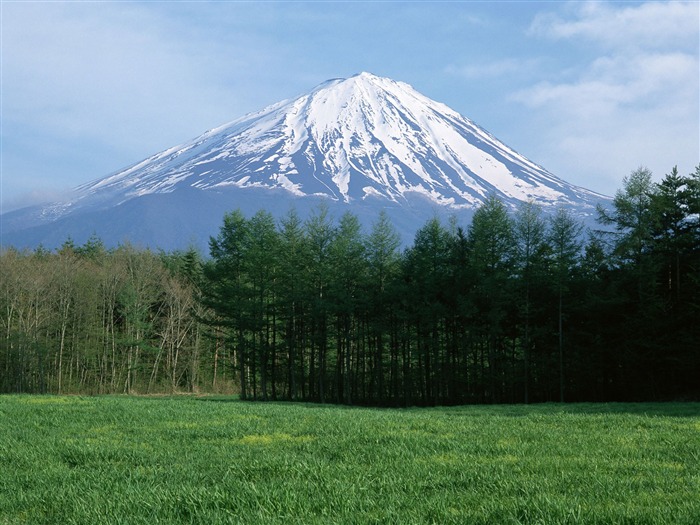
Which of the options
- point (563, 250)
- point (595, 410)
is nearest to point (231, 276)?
point (563, 250)

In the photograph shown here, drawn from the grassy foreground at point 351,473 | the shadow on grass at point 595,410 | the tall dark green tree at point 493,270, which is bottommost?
the shadow on grass at point 595,410

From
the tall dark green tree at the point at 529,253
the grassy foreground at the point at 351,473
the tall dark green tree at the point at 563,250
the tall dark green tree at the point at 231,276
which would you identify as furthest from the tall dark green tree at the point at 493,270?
the grassy foreground at the point at 351,473

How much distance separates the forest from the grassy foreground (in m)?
28.2

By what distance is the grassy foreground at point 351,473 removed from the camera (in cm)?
662

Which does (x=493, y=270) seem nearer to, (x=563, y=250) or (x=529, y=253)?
(x=529, y=253)

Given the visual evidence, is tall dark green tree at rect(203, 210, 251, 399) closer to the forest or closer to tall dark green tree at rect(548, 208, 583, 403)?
the forest

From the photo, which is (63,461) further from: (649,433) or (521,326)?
(521,326)

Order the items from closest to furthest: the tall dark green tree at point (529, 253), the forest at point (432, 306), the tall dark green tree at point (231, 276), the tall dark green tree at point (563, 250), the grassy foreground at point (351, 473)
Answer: the grassy foreground at point (351, 473)
the forest at point (432, 306)
the tall dark green tree at point (563, 250)
the tall dark green tree at point (529, 253)
the tall dark green tree at point (231, 276)

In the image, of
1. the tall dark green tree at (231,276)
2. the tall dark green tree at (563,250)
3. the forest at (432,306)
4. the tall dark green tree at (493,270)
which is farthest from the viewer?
the tall dark green tree at (231,276)

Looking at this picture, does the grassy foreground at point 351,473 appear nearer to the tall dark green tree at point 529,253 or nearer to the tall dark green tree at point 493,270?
the tall dark green tree at point 493,270

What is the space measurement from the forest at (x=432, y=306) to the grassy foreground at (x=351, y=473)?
2815 centimetres

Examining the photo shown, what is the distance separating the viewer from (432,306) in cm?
4647

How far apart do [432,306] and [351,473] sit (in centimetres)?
3817

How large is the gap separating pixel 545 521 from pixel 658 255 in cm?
3786
